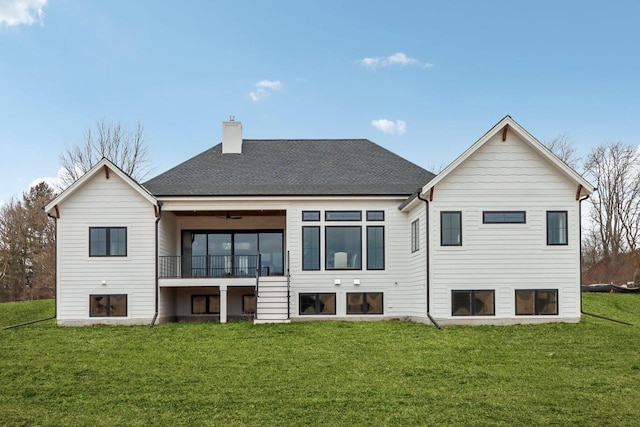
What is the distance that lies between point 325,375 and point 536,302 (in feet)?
28.6

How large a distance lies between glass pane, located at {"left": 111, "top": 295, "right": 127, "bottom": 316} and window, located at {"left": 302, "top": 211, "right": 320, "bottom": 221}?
6.26 meters

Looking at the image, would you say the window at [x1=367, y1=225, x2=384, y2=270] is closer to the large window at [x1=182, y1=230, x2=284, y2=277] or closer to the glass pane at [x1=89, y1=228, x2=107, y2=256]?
the large window at [x1=182, y1=230, x2=284, y2=277]

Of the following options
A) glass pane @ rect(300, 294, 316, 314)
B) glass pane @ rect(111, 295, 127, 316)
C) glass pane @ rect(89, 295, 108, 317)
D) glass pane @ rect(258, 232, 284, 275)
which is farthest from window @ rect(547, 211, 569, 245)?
glass pane @ rect(89, 295, 108, 317)

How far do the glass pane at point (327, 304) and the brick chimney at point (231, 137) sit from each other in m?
6.97

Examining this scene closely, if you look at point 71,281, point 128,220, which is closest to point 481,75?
point 128,220

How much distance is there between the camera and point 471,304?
20328 millimetres

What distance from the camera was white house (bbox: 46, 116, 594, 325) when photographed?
20.4 m

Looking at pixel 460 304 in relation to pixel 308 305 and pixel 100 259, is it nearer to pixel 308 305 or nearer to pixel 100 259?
pixel 308 305

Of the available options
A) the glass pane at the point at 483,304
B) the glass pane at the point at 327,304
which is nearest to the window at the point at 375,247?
the glass pane at the point at 327,304

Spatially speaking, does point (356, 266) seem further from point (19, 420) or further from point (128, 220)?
point (19, 420)

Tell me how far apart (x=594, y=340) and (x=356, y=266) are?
7.90 m

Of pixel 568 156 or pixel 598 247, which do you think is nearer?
pixel 568 156

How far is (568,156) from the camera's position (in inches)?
1726

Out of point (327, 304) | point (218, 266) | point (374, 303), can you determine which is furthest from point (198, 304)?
point (374, 303)
